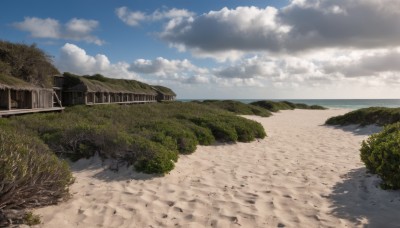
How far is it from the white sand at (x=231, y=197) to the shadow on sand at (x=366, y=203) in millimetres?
15

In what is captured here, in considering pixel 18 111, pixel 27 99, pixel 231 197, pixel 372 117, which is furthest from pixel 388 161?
pixel 27 99

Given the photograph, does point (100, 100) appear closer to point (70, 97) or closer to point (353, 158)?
point (70, 97)

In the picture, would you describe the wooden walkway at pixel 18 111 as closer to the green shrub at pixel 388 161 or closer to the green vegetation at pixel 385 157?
the green vegetation at pixel 385 157

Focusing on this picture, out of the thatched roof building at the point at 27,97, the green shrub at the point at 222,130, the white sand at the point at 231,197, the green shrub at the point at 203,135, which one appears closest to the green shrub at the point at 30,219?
the white sand at the point at 231,197

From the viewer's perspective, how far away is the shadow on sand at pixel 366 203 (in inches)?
203

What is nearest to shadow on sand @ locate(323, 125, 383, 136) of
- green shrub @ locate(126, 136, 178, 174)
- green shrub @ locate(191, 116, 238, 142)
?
green shrub @ locate(191, 116, 238, 142)

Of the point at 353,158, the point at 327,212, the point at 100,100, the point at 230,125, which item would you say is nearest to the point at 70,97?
the point at 100,100

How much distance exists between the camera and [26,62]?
76.4 feet

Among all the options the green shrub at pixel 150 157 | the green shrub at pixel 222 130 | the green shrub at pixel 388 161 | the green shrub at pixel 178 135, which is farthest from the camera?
the green shrub at pixel 222 130

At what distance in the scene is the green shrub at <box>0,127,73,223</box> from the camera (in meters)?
4.69

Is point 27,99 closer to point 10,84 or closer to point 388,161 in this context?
point 10,84

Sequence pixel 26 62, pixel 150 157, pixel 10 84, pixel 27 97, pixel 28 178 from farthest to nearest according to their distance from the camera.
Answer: pixel 26 62, pixel 27 97, pixel 10 84, pixel 150 157, pixel 28 178

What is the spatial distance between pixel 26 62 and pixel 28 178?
21376mm

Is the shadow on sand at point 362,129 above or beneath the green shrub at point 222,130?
beneath
